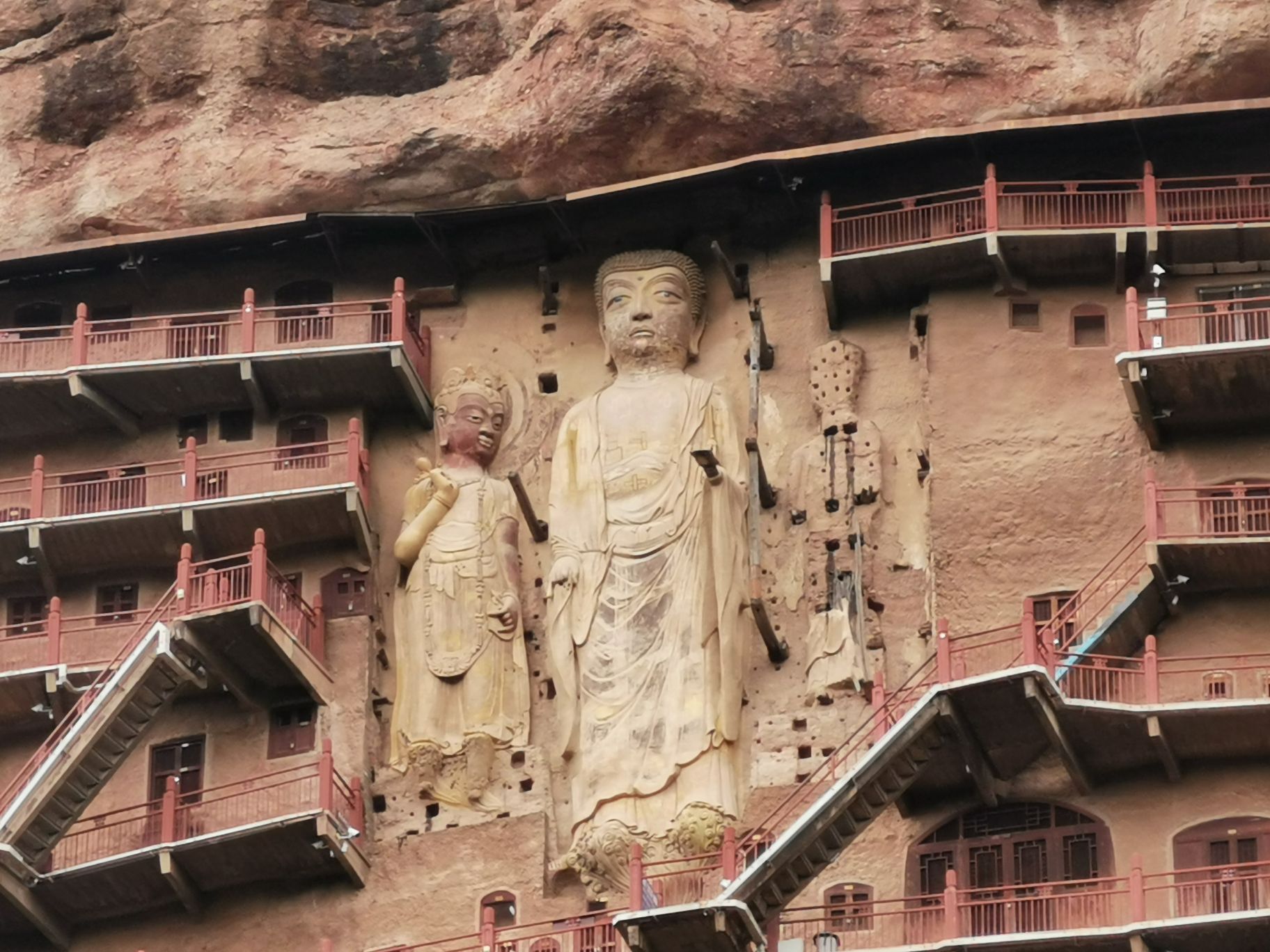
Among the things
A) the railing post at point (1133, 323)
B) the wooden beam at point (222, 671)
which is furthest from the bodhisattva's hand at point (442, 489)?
the railing post at point (1133, 323)

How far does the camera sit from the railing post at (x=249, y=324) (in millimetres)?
52750

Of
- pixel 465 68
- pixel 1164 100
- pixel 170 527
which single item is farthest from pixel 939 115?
pixel 170 527

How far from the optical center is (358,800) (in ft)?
165

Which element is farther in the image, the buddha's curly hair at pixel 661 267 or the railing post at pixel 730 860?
the buddha's curly hair at pixel 661 267

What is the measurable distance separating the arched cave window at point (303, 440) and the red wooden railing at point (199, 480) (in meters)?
0.02

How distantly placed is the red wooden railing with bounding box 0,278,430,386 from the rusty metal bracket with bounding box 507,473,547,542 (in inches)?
81.4

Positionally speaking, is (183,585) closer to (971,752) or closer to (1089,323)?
(971,752)

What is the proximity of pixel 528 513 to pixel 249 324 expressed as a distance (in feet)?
13.1

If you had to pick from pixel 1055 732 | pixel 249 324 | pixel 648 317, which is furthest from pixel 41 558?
pixel 1055 732

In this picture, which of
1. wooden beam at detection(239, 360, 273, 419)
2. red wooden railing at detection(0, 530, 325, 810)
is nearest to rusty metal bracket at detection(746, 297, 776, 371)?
wooden beam at detection(239, 360, 273, 419)

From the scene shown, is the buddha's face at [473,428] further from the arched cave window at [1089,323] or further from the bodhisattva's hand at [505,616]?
the arched cave window at [1089,323]

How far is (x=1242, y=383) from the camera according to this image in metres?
49.2

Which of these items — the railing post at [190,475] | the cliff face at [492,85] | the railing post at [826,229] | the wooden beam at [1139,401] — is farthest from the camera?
the cliff face at [492,85]

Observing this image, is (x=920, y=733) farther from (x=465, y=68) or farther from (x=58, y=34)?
(x=58, y=34)
